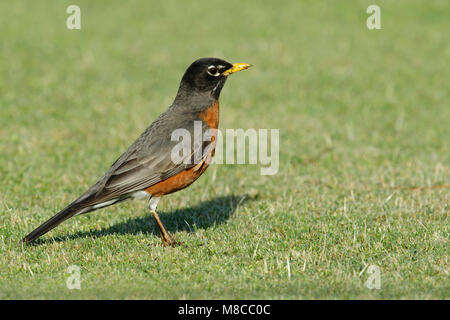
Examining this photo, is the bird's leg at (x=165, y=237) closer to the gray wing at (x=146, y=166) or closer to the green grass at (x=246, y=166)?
the green grass at (x=246, y=166)

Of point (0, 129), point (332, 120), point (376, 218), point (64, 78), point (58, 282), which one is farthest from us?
point (64, 78)

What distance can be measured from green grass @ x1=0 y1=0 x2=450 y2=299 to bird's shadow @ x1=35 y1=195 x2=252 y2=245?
38 millimetres

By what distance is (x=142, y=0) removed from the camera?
22.1 metres

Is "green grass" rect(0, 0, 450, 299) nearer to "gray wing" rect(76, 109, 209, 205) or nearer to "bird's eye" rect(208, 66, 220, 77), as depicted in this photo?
"gray wing" rect(76, 109, 209, 205)

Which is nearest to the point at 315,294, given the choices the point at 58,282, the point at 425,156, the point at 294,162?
the point at 58,282

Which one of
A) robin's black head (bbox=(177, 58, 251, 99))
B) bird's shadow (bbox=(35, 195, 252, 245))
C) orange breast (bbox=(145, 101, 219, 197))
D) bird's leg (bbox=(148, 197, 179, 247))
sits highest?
robin's black head (bbox=(177, 58, 251, 99))

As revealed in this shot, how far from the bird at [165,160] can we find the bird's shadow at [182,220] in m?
0.54

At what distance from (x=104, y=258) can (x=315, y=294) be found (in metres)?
2.37

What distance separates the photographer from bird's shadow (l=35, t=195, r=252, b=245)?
7656 millimetres

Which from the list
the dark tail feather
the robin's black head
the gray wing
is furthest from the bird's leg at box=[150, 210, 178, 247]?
the robin's black head

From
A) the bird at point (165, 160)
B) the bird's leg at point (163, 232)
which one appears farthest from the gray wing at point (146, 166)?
the bird's leg at point (163, 232)

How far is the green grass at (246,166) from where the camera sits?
20.4 ft

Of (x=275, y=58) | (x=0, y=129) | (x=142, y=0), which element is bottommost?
(x=0, y=129)

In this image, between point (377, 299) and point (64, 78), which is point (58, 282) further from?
point (64, 78)
